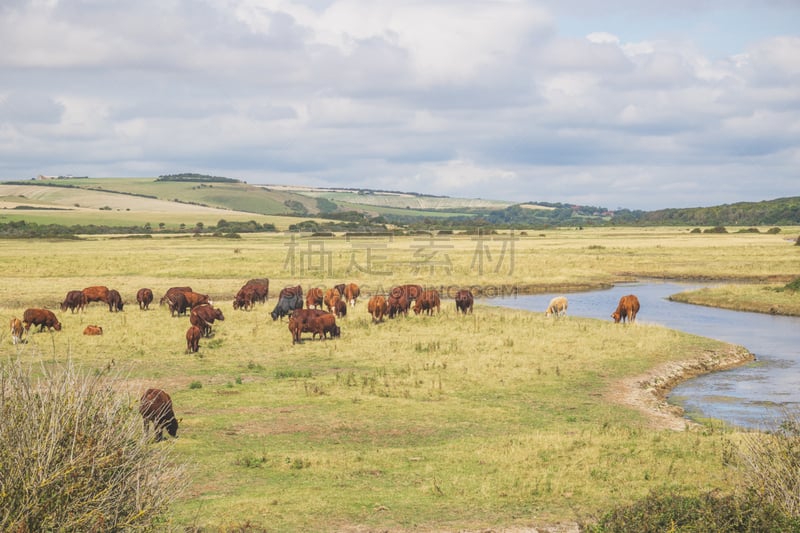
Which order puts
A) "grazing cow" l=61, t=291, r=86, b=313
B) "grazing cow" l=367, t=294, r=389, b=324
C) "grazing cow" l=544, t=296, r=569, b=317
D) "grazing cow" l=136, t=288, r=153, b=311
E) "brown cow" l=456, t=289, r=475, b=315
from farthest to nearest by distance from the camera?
"grazing cow" l=136, t=288, r=153, b=311 → "grazing cow" l=544, t=296, r=569, b=317 → "brown cow" l=456, t=289, r=475, b=315 → "grazing cow" l=61, t=291, r=86, b=313 → "grazing cow" l=367, t=294, r=389, b=324

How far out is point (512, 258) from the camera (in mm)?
68188

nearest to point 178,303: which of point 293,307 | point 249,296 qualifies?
point 249,296

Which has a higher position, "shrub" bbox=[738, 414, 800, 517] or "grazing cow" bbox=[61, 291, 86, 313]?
"shrub" bbox=[738, 414, 800, 517]

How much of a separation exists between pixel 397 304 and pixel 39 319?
13677 millimetres

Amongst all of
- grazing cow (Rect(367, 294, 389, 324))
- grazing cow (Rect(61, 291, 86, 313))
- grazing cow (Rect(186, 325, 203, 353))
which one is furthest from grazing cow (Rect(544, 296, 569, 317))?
grazing cow (Rect(61, 291, 86, 313))

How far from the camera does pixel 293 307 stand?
32125mm

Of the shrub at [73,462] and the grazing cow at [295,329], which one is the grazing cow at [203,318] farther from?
the shrub at [73,462]

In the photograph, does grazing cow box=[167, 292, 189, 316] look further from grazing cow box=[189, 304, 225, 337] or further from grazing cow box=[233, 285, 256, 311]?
grazing cow box=[189, 304, 225, 337]

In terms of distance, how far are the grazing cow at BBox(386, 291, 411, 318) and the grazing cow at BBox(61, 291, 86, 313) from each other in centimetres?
1362

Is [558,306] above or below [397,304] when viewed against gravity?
below

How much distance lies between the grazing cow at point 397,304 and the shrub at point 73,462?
24269 mm

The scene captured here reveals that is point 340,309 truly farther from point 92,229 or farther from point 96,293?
point 92,229

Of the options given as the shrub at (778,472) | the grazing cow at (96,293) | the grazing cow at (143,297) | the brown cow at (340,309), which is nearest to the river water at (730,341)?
the shrub at (778,472)

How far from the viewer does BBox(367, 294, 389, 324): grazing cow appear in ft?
103
